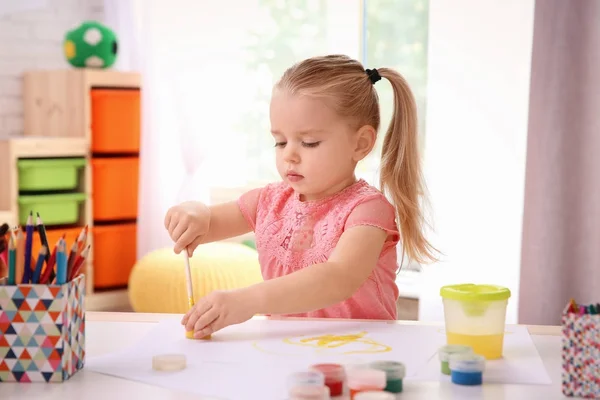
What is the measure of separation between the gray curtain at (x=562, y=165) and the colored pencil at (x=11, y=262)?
2019 mm

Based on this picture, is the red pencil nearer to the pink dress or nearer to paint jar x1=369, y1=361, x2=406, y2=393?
paint jar x1=369, y1=361, x2=406, y2=393

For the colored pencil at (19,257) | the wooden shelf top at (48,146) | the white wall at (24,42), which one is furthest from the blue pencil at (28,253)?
the white wall at (24,42)

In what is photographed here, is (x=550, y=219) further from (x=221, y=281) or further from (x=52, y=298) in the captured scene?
(x=52, y=298)

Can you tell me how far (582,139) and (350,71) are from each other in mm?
1444

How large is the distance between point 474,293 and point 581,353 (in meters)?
0.15

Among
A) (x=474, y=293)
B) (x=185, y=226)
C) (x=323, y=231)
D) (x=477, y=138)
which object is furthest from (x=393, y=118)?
(x=477, y=138)

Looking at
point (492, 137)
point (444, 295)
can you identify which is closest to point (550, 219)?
point (492, 137)

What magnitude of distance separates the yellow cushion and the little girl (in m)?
1.46

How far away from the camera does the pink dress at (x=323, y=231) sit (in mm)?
1226

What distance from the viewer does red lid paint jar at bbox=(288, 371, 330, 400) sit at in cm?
72

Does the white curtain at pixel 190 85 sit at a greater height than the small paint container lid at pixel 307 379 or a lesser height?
greater

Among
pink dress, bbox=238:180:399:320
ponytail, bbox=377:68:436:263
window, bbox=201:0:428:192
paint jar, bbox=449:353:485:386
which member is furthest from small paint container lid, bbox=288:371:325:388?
window, bbox=201:0:428:192

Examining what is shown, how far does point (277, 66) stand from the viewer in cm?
369

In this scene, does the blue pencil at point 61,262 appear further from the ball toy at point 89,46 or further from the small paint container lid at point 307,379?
the ball toy at point 89,46
